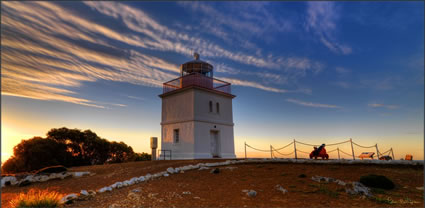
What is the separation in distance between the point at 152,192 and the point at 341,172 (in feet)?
27.1

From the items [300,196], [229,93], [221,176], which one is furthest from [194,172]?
[229,93]

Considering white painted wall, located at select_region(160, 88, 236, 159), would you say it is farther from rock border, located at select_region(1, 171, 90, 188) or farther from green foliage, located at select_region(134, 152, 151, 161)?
green foliage, located at select_region(134, 152, 151, 161)

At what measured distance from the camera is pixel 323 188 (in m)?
8.26

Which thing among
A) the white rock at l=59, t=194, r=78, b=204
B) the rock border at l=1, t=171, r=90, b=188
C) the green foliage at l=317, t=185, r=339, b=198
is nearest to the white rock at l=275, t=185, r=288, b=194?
the green foliage at l=317, t=185, r=339, b=198

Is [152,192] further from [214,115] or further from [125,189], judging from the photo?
[214,115]

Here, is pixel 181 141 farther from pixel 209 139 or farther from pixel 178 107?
pixel 178 107

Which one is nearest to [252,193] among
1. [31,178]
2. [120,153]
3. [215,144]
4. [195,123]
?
[195,123]

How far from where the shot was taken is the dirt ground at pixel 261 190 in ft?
22.7

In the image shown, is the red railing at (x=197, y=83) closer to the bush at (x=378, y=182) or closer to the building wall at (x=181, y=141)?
the building wall at (x=181, y=141)

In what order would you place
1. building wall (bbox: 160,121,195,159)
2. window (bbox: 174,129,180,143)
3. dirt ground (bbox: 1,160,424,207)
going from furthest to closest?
window (bbox: 174,129,180,143), building wall (bbox: 160,121,195,159), dirt ground (bbox: 1,160,424,207)

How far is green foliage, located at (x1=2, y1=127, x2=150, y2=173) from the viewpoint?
19172 mm

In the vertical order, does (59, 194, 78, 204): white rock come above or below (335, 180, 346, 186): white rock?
below

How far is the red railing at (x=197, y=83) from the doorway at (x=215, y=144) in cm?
367

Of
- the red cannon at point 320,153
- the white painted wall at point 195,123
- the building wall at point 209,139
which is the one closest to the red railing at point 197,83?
the white painted wall at point 195,123
